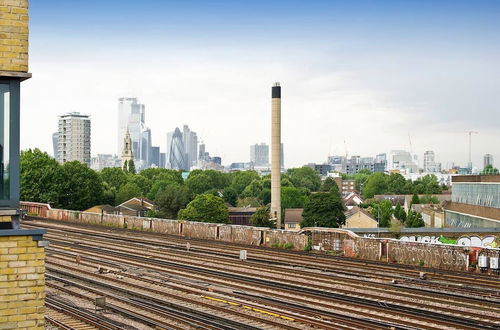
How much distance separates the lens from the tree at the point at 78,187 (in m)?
80.7

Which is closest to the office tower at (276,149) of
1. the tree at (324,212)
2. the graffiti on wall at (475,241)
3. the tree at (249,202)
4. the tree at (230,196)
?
the tree at (324,212)

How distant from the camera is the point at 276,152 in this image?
266 feet

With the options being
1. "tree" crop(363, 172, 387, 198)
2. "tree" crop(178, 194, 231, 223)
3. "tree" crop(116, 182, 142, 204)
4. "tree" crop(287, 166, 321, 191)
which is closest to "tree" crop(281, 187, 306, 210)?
"tree" crop(116, 182, 142, 204)

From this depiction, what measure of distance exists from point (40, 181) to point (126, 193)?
1489 inches

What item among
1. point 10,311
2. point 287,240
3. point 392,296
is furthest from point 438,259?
point 10,311

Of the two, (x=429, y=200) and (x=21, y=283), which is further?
(x=429, y=200)

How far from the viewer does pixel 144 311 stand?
19.6 metres

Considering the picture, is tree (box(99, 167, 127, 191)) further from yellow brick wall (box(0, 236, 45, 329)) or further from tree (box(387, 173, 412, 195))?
yellow brick wall (box(0, 236, 45, 329))

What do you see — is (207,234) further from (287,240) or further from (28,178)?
(28,178)

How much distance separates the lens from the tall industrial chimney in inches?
3088

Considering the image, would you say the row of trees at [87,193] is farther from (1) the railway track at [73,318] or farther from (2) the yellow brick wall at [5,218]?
(2) the yellow brick wall at [5,218]

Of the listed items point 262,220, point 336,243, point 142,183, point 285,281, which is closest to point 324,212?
point 262,220

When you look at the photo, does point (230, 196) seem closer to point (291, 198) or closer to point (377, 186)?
point (291, 198)

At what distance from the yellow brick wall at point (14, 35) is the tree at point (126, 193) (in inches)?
4130
